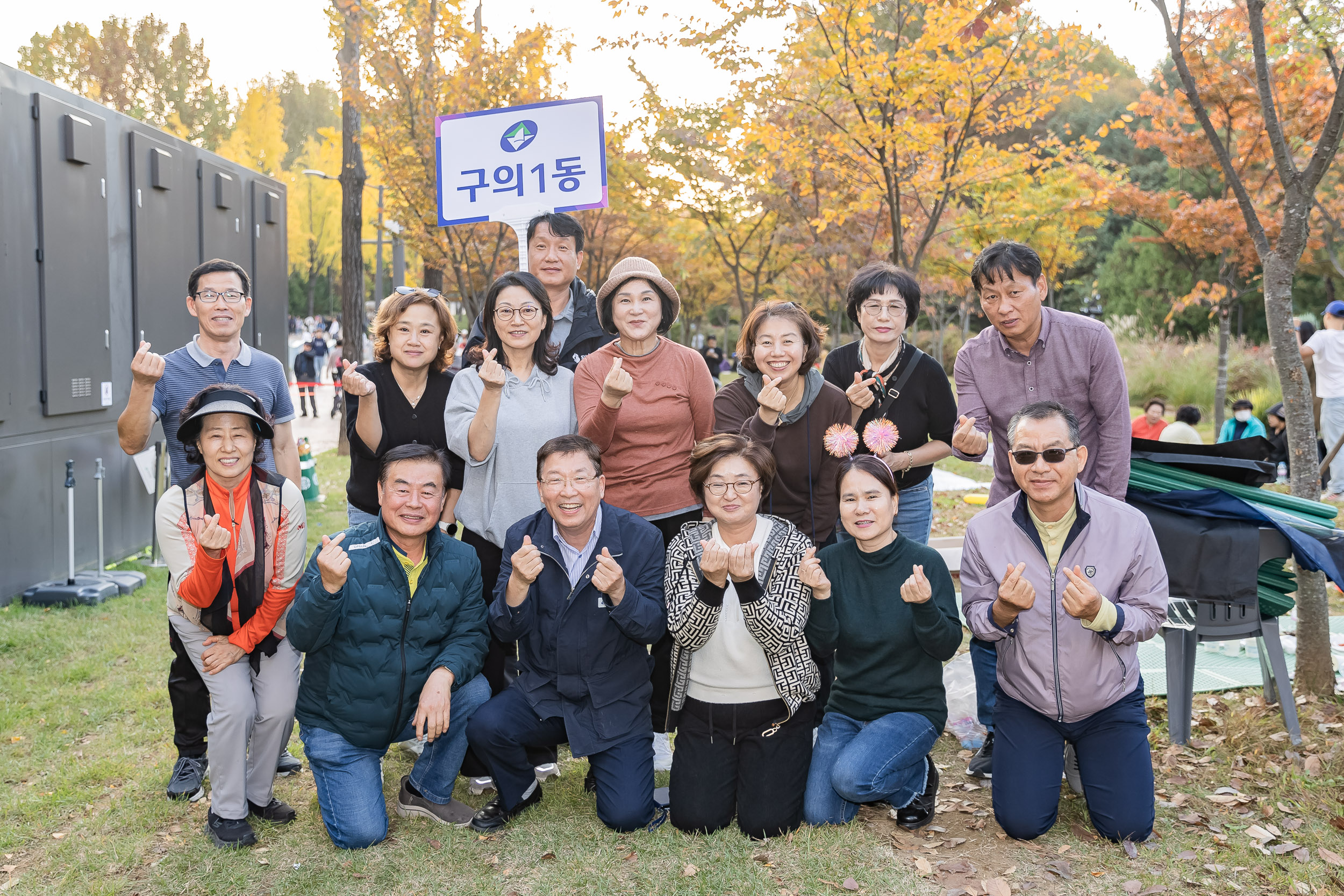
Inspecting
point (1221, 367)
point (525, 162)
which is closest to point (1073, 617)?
point (525, 162)

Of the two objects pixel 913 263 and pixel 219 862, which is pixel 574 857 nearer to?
pixel 219 862

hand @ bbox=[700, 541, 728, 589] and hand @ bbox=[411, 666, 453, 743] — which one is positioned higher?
hand @ bbox=[700, 541, 728, 589]

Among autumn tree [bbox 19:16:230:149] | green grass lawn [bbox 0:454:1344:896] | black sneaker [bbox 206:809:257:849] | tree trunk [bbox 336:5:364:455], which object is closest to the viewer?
green grass lawn [bbox 0:454:1344:896]

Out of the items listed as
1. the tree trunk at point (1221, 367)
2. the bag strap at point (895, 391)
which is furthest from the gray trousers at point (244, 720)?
the tree trunk at point (1221, 367)

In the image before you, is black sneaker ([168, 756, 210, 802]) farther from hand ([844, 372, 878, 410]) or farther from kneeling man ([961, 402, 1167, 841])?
kneeling man ([961, 402, 1167, 841])

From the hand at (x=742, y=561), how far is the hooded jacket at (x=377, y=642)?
3.39 ft

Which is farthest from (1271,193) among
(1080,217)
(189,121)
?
(189,121)

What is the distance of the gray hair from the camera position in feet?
11.0

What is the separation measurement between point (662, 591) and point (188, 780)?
2.01m

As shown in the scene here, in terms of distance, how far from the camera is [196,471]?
3578mm

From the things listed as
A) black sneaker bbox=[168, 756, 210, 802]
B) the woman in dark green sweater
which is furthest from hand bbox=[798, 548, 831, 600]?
black sneaker bbox=[168, 756, 210, 802]

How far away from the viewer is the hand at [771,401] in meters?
3.61

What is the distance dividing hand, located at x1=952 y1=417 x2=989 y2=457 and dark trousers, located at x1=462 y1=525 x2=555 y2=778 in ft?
6.04

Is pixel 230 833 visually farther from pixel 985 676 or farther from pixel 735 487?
pixel 985 676
